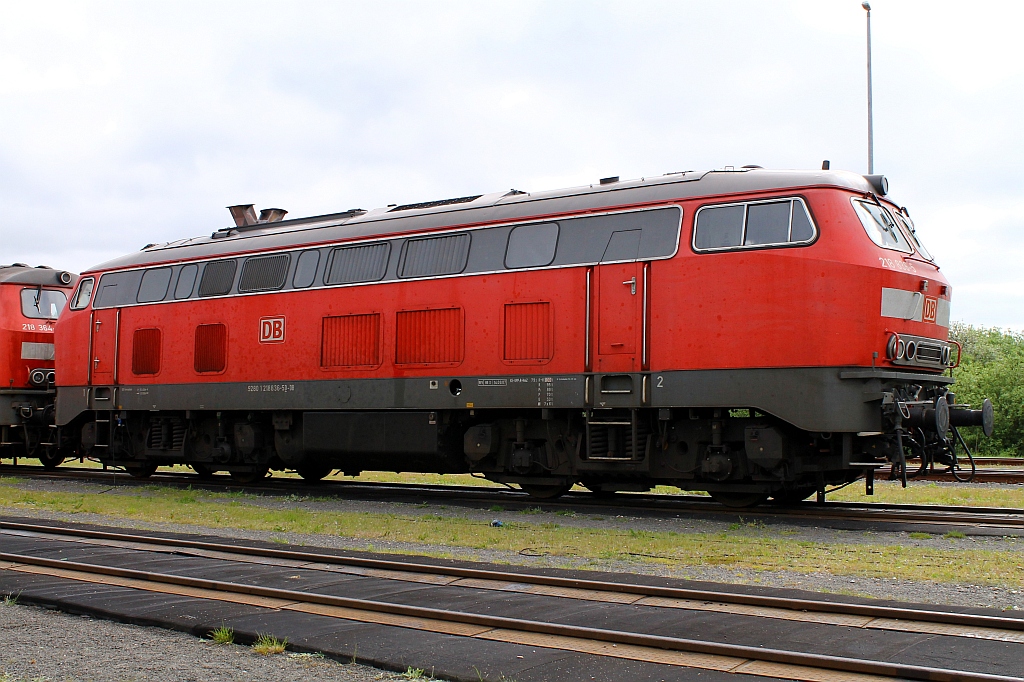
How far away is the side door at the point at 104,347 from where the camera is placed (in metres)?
18.2

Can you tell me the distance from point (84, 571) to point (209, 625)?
9.27 ft

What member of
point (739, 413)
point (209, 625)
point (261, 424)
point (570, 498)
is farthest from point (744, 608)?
point (261, 424)

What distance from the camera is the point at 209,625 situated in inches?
267

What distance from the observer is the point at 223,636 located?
21.3ft

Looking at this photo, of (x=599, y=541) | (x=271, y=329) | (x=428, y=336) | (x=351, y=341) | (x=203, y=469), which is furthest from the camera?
(x=203, y=469)

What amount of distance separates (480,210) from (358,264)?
234 centimetres

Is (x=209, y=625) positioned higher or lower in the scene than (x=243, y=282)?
lower

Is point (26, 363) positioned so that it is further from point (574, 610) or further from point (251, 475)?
point (574, 610)

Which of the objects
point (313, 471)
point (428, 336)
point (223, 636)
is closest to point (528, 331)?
point (428, 336)

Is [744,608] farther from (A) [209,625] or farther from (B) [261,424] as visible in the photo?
(B) [261,424]

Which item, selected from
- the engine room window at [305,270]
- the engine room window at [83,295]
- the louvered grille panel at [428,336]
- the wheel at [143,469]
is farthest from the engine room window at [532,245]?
the engine room window at [83,295]

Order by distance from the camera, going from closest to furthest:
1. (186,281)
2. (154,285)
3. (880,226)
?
(880,226) → (186,281) → (154,285)

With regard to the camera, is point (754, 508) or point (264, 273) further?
point (264, 273)

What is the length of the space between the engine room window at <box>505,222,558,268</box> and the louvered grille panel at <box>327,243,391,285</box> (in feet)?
7.41
